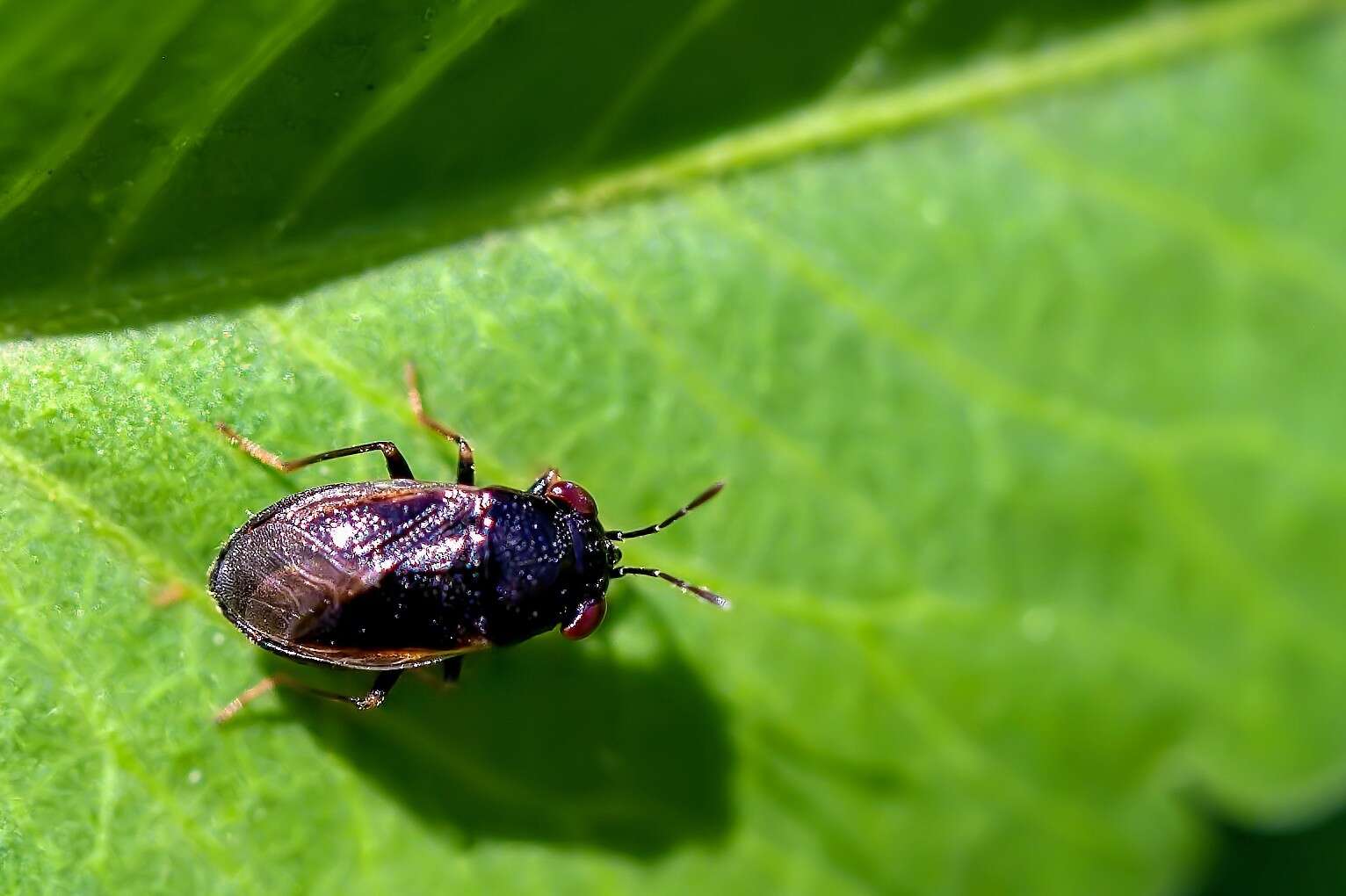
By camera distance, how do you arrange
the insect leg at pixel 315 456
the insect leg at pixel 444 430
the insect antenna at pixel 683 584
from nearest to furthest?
the insect leg at pixel 315 456, the insect leg at pixel 444 430, the insect antenna at pixel 683 584

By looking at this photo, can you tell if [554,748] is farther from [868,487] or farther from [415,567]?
[868,487]

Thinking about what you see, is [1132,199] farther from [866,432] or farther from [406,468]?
[406,468]

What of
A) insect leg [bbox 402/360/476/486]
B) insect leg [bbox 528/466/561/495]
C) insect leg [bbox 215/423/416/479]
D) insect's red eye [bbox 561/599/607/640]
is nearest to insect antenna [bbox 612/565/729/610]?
insect's red eye [bbox 561/599/607/640]

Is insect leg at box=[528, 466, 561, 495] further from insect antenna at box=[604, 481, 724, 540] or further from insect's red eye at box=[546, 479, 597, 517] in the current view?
insect antenna at box=[604, 481, 724, 540]

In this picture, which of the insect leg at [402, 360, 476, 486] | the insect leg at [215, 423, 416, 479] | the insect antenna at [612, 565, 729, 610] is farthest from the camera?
the insect antenna at [612, 565, 729, 610]

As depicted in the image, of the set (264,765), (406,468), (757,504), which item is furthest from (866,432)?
(264,765)

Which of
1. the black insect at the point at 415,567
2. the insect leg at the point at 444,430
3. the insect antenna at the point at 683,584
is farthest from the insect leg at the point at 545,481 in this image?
the insect antenna at the point at 683,584

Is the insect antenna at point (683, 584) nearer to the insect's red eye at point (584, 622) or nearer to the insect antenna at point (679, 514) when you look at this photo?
the insect antenna at point (679, 514)

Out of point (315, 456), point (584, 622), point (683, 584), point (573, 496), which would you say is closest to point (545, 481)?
point (573, 496)
